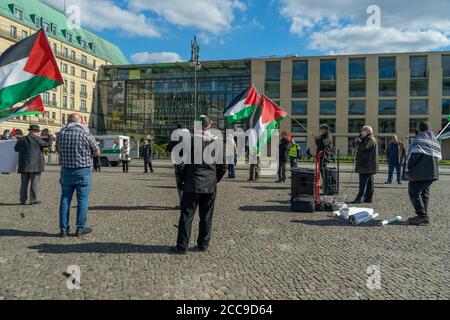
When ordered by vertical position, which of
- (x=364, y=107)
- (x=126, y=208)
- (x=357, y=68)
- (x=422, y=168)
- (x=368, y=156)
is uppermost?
(x=357, y=68)

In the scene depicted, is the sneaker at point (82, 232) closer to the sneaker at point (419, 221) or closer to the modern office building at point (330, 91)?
the sneaker at point (419, 221)

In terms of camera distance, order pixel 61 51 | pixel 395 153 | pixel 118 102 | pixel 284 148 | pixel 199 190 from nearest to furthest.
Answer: pixel 199 190 < pixel 284 148 < pixel 395 153 < pixel 118 102 < pixel 61 51

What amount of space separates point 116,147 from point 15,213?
2096 cm

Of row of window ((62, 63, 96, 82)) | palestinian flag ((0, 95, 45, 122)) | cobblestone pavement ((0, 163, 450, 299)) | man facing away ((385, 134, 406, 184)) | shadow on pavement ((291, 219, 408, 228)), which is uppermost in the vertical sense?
row of window ((62, 63, 96, 82))

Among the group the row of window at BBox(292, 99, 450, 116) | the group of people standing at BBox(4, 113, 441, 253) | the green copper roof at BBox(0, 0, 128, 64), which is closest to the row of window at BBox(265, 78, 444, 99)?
the row of window at BBox(292, 99, 450, 116)

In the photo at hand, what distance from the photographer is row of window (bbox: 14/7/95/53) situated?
63.3 metres

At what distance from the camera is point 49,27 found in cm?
6900

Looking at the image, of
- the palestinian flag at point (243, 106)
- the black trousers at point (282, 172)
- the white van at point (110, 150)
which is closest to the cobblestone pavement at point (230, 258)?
the black trousers at point (282, 172)

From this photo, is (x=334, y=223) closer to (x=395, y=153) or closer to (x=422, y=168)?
(x=422, y=168)

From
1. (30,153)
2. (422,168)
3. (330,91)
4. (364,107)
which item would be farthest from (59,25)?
(422,168)

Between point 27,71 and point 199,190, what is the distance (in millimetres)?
4770

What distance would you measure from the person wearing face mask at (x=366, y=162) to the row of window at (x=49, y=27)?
6538cm

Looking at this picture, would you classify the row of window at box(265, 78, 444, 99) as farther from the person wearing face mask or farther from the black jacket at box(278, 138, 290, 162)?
the person wearing face mask
